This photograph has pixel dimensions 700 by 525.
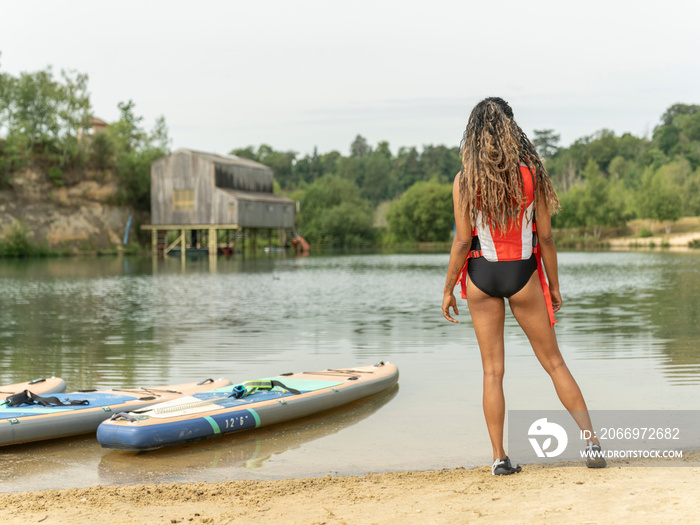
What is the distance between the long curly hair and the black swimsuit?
9.8 inches

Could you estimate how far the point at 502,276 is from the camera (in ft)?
16.2

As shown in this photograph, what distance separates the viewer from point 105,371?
36.6 feet

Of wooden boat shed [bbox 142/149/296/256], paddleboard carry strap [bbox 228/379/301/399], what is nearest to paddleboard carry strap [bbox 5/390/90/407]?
paddleboard carry strap [bbox 228/379/301/399]

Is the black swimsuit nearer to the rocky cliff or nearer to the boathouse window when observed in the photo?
the boathouse window

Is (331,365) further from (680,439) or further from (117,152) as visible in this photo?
(117,152)

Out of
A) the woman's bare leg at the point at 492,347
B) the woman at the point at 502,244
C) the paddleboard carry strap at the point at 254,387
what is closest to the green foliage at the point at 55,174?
the paddleboard carry strap at the point at 254,387

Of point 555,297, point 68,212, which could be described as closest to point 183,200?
point 68,212

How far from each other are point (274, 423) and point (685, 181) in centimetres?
10169

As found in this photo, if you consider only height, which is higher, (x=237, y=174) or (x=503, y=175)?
(x=237, y=174)

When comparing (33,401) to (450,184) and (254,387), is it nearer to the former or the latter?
(254,387)

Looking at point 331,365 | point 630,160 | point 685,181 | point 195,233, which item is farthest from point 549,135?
point 331,365

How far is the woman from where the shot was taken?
4902 millimetres

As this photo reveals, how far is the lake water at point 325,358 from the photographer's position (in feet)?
21.9

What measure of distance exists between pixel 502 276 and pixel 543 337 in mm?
520
